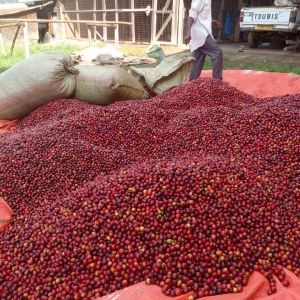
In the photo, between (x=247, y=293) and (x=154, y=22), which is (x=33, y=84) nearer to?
(x=247, y=293)

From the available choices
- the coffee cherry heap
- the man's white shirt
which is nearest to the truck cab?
the man's white shirt

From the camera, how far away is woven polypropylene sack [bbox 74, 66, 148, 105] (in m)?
3.50

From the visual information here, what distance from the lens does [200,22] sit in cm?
493

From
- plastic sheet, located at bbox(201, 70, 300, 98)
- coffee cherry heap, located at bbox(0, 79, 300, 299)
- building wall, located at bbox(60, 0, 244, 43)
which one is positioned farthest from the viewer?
building wall, located at bbox(60, 0, 244, 43)

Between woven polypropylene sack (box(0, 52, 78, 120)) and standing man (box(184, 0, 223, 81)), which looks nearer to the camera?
woven polypropylene sack (box(0, 52, 78, 120))

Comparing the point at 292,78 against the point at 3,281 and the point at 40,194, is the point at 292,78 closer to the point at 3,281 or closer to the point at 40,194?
the point at 40,194

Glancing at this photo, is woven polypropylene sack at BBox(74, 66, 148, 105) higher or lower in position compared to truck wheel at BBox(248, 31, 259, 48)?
higher

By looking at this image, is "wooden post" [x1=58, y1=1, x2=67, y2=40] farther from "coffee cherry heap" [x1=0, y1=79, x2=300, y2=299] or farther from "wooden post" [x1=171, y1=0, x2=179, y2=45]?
"coffee cherry heap" [x1=0, y1=79, x2=300, y2=299]

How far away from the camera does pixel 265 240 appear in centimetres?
149

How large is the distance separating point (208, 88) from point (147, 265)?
7.93 feet

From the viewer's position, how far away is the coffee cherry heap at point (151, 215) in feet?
4.52

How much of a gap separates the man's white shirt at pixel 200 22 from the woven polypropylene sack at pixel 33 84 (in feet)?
7.50

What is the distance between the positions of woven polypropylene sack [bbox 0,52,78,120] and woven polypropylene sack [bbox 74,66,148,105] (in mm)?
162

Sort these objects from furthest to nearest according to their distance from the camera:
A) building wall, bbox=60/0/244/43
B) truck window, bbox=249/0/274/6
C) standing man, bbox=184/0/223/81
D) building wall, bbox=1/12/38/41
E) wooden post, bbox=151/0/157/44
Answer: building wall, bbox=1/12/38/41 < truck window, bbox=249/0/274/6 < building wall, bbox=60/0/244/43 < wooden post, bbox=151/0/157/44 < standing man, bbox=184/0/223/81
